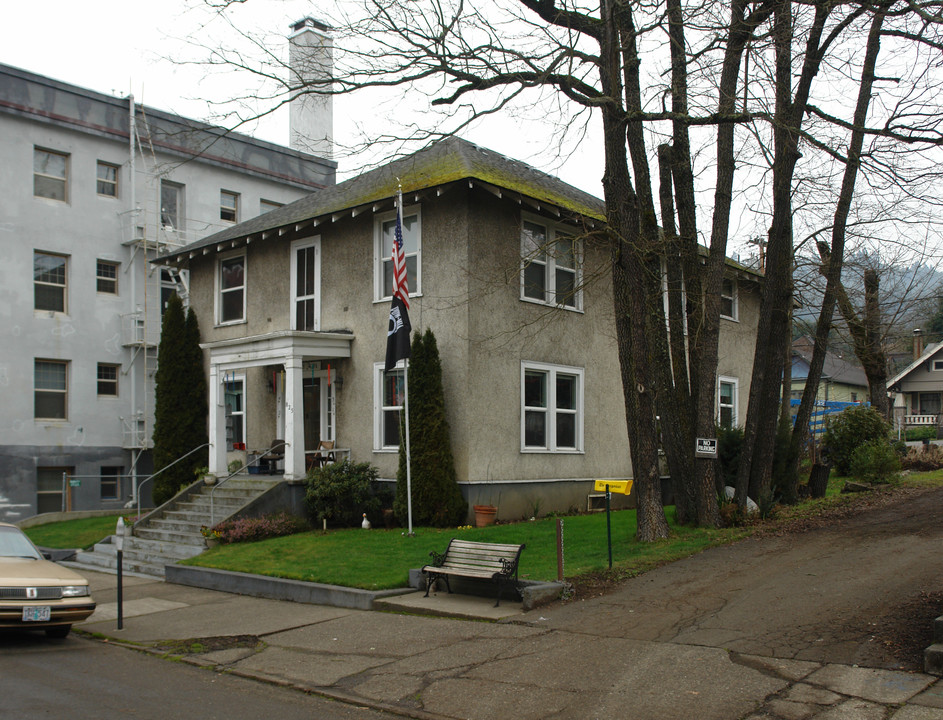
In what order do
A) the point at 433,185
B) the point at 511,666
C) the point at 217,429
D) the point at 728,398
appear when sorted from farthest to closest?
the point at 728,398, the point at 217,429, the point at 433,185, the point at 511,666

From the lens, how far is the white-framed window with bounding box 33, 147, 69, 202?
2562 centimetres

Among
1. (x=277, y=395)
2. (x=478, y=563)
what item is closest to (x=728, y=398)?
(x=277, y=395)

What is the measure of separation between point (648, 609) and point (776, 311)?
778 centimetres

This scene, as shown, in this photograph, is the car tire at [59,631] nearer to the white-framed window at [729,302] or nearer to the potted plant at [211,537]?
the potted plant at [211,537]

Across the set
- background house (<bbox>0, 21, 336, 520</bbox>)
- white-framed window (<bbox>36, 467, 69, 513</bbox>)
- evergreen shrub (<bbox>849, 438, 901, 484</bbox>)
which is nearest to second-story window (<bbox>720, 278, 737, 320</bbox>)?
evergreen shrub (<bbox>849, 438, 901, 484</bbox>)

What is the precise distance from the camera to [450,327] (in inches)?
659

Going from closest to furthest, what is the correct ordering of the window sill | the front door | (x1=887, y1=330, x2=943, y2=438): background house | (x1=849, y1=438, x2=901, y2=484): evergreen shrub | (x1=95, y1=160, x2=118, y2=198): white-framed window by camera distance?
the window sill
(x1=849, y1=438, x2=901, y2=484): evergreen shrub
the front door
(x1=95, y1=160, x2=118, y2=198): white-framed window
(x1=887, y1=330, x2=943, y2=438): background house

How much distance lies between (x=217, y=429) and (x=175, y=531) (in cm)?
304

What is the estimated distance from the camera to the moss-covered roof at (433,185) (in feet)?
55.5

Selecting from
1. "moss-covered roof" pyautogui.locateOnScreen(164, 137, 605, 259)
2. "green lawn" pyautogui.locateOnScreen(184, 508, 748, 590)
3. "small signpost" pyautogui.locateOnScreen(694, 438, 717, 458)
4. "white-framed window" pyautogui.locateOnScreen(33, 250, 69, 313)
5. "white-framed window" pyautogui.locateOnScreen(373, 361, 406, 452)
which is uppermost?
→ "moss-covered roof" pyautogui.locateOnScreen(164, 137, 605, 259)

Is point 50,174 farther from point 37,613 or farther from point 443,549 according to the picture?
point 37,613

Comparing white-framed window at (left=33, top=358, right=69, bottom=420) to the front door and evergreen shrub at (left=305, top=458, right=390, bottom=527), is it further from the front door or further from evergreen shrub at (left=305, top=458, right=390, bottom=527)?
evergreen shrub at (left=305, top=458, right=390, bottom=527)

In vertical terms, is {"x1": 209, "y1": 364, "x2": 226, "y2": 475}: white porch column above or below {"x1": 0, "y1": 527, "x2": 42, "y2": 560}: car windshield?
above

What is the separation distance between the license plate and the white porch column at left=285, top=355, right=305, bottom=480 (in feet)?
26.9
